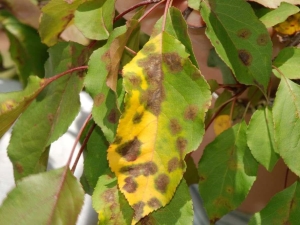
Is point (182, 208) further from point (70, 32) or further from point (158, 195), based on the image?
point (70, 32)

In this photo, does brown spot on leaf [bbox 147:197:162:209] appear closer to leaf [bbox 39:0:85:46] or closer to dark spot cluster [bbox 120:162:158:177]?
dark spot cluster [bbox 120:162:158:177]

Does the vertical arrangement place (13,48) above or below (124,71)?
below

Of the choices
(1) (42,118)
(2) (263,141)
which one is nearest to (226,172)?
(2) (263,141)

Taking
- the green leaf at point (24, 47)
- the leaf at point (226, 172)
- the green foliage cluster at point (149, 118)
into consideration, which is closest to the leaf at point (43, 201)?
the green foliage cluster at point (149, 118)

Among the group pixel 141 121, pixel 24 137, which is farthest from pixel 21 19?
pixel 141 121

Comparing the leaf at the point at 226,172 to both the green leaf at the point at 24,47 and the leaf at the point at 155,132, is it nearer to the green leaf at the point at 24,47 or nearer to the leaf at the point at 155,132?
the leaf at the point at 155,132

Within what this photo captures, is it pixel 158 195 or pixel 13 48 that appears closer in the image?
pixel 158 195
